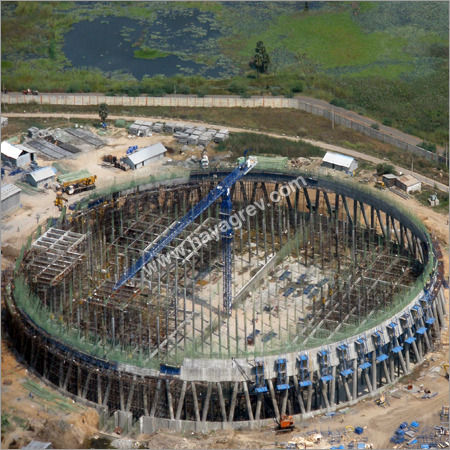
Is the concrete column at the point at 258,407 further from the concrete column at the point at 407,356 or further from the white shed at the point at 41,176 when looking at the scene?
the white shed at the point at 41,176

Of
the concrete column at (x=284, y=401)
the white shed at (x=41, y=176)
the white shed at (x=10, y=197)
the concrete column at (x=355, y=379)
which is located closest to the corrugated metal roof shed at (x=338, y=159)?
the white shed at (x=41, y=176)

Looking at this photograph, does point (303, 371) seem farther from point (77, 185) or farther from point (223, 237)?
point (77, 185)

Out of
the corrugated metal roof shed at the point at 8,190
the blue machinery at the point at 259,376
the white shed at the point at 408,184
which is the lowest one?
the blue machinery at the point at 259,376

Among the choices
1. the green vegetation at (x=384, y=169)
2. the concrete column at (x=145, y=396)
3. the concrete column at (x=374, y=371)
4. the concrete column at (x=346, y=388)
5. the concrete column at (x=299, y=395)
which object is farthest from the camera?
the green vegetation at (x=384, y=169)

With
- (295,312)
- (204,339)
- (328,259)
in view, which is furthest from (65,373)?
(328,259)

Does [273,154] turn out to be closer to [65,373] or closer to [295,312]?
[295,312]

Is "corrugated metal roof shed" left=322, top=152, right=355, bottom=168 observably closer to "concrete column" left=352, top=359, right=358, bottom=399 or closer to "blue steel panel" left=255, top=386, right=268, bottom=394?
"concrete column" left=352, top=359, right=358, bottom=399

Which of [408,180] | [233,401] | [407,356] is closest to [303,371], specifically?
[233,401]
